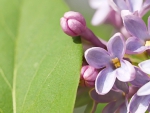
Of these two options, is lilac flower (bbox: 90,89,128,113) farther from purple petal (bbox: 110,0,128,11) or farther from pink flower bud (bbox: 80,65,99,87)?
purple petal (bbox: 110,0,128,11)

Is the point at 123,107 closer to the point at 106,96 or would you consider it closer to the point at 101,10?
the point at 106,96

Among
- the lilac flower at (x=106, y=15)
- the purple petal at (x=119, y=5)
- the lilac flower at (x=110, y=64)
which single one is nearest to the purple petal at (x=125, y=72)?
the lilac flower at (x=110, y=64)

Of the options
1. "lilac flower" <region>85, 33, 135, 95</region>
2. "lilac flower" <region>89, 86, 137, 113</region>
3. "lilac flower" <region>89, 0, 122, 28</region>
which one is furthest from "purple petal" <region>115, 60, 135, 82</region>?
"lilac flower" <region>89, 0, 122, 28</region>

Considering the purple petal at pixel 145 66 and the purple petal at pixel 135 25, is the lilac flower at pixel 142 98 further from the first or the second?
the purple petal at pixel 135 25

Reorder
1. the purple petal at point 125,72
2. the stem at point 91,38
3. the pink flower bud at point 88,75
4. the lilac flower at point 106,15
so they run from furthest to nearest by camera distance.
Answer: the lilac flower at point 106,15, the stem at point 91,38, the pink flower bud at point 88,75, the purple petal at point 125,72

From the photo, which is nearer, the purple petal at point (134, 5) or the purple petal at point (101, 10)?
the purple petal at point (134, 5)

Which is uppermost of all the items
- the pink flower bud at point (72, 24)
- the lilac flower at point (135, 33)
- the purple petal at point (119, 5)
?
the pink flower bud at point (72, 24)
